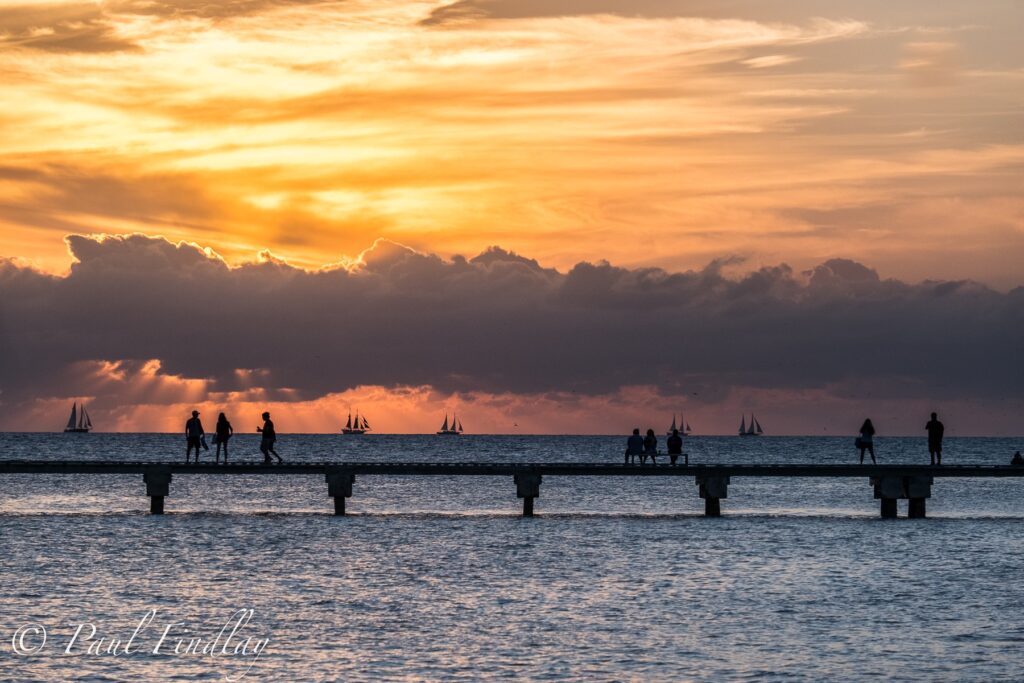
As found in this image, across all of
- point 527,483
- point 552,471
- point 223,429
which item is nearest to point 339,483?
point 223,429

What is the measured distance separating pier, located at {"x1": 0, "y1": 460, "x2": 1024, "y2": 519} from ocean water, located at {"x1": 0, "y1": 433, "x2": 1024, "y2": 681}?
4.91ft

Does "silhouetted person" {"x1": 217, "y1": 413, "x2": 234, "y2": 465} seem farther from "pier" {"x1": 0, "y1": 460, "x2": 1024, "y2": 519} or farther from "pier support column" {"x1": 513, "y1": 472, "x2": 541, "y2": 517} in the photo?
"pier support column" {"x1": 513, "y1": 472, "x2": 541, "y2": 517}

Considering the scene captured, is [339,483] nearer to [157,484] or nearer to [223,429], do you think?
[223,429]

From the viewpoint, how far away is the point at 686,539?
4900 centimetres

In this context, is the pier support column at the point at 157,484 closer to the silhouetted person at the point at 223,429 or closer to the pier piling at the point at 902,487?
the silhouetted person at the point at 223,429

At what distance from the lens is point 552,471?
2199 inches

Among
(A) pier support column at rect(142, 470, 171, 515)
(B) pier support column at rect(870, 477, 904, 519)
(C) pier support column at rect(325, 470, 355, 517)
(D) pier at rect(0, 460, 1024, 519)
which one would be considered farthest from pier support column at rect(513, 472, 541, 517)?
(A) pier support column at rect(142, 470, 171, 515)

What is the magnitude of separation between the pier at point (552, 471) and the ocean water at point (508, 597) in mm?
1495

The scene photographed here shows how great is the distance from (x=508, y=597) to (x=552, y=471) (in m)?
21.3

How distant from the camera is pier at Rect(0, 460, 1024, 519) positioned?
174 ft

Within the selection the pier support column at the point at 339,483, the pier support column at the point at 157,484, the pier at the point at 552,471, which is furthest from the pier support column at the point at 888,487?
the pier support column at the point at 157,484

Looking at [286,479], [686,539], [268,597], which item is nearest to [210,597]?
[268,597]

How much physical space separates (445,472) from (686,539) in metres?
9.80

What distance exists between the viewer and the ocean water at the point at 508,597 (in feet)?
83.9
